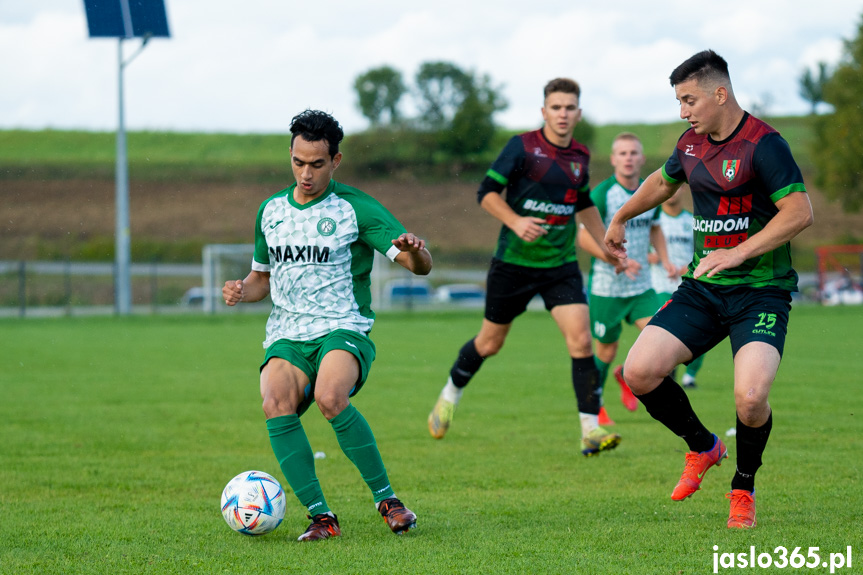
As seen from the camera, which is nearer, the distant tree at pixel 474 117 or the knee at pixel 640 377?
the knee at pixel 640 377

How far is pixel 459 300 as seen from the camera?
3991 cm

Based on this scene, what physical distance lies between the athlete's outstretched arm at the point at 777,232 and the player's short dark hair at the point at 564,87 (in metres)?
2.85

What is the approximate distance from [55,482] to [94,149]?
73.4 metres

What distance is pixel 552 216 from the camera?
281 inches

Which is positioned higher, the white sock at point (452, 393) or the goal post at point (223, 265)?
the white sock at point (452, 393)

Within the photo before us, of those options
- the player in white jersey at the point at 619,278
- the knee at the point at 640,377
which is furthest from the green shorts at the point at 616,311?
the knee at the point at 640,377

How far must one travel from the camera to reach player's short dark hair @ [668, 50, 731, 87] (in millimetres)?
4496

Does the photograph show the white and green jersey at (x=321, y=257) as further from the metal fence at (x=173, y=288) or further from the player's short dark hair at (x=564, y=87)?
the metal fence at (x=173, y=288)

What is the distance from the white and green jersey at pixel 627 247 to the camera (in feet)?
27.3

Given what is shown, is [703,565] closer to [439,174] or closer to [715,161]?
[715,161]

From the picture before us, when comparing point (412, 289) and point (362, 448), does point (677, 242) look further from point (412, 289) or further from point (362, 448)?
point (412, 289)

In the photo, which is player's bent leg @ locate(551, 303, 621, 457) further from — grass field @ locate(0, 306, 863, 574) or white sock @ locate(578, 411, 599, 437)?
grass field @ locate(0, 306, 863, 574)

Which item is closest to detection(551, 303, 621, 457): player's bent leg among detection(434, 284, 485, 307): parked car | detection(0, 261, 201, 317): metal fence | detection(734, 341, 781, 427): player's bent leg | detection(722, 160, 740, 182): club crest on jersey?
detection(734, 341, 781, 427): player's bent leg

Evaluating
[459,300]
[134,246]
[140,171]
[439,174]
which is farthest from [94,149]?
[459,300]
